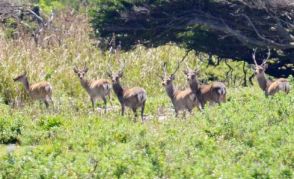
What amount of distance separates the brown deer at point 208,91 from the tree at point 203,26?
4664mm

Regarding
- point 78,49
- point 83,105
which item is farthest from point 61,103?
point 78,49

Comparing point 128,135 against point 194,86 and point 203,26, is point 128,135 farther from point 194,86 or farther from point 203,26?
point 203,26

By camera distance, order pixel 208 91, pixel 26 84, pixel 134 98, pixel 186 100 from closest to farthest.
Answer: pixel 134 98
pixel 186 100
pixel 208 91
pixel 26 84

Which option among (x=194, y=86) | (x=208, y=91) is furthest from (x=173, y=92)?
(x=208, y=91)

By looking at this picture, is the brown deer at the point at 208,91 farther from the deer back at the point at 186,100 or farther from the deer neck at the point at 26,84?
the deer neck at the point at 26,84

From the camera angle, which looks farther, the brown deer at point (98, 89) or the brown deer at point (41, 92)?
the brown deer at point (98, 89)

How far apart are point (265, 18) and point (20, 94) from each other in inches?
270

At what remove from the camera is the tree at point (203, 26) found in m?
23.5

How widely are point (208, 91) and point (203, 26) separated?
6562mm

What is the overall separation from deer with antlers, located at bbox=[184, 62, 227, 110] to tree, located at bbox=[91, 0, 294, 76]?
15.3ft

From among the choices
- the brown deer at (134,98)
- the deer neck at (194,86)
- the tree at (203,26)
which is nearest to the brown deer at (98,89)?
the brown deer at (134,98)

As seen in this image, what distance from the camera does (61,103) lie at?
1938cm

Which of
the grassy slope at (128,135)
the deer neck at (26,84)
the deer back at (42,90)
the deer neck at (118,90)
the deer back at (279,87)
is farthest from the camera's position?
the deer neck at (26,84)

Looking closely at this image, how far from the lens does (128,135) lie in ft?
46.5
